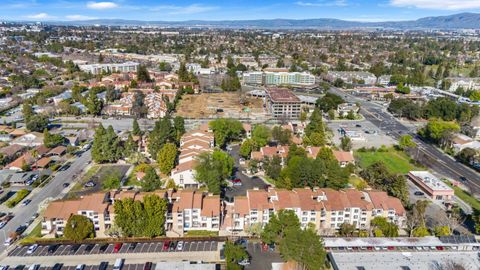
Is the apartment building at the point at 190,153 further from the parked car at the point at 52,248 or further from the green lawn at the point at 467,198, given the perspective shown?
the green lawn at the point at 467,198

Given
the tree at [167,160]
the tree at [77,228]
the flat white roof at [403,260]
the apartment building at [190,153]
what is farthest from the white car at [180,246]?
the tree at [167,160]

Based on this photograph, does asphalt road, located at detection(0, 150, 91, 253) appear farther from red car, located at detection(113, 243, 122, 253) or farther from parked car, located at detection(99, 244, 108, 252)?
red car, located at detection(113, 243, 122, 253)

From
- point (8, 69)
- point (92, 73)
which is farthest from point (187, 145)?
point (8, 69)

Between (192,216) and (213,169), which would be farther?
(213,169)

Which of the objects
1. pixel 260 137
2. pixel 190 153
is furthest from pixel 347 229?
pixel 260 137

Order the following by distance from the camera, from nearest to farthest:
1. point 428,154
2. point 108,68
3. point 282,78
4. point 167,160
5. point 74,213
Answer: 1. point 74,213
2. point 167,160
3. point 428,154
4. point 282,78
5. point 108,68

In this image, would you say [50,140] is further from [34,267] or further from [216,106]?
[216,106]
